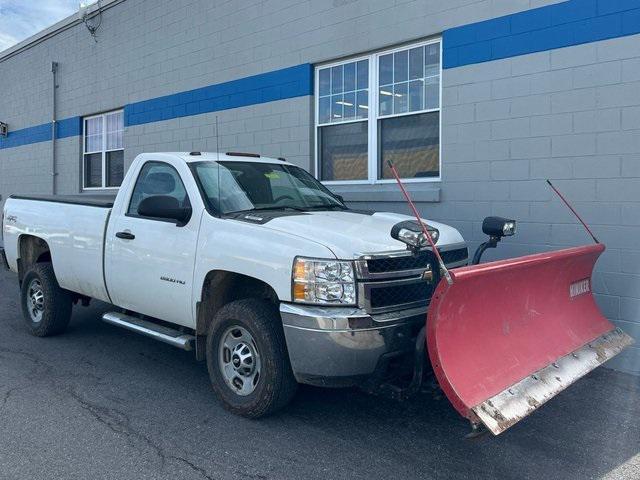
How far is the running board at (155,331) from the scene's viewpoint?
4.93m

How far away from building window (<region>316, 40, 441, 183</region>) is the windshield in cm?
217

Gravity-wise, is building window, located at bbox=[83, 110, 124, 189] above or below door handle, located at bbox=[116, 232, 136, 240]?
above

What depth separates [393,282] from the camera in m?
4.12

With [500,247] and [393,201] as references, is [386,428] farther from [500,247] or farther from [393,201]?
[393,201]

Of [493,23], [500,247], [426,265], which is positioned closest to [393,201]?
[500,247]

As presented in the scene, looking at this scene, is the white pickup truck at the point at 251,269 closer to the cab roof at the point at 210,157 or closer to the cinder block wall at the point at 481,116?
the cab roof at the point at 210,157

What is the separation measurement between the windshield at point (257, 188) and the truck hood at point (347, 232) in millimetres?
510

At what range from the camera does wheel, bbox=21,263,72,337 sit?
676 centimetres

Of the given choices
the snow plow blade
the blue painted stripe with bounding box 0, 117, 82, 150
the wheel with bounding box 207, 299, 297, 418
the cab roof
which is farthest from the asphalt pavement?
the blue painted stripe with bounding box 0, 117, 82, 150

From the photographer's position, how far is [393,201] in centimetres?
791

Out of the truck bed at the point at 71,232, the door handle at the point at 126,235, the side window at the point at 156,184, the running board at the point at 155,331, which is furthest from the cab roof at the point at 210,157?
the running board at the point at 155,331

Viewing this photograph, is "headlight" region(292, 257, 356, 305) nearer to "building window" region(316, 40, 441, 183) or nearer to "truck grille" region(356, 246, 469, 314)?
"truck grille" region(356, 246, 469, 314)

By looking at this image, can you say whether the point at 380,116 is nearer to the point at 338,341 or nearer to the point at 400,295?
the point at 400,295

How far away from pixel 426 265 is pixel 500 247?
2860 millimetres
